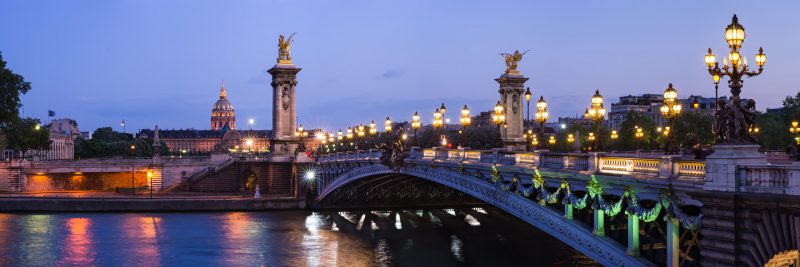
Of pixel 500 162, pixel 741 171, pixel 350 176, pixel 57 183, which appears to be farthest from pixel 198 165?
pixel 741 171

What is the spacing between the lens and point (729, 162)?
53.3ft

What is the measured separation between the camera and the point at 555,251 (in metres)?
41.6

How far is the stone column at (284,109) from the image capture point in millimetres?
85500

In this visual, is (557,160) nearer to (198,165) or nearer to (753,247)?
(753,247)

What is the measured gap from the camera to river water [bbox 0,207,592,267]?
41.7 meters

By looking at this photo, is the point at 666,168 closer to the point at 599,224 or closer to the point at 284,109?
the point at 599,224

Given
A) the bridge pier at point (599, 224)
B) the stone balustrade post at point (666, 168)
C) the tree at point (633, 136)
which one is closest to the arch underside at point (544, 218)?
the bridge pier at point (599, 224)

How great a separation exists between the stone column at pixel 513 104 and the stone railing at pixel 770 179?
1657 inches

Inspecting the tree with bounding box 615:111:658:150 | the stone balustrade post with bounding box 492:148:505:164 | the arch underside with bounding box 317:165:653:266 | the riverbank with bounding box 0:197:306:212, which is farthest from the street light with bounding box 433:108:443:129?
the tree with bounding box 615:111:658:150

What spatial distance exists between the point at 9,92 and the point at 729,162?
242 feet

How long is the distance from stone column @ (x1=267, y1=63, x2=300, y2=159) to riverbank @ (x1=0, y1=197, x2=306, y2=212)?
18.1m

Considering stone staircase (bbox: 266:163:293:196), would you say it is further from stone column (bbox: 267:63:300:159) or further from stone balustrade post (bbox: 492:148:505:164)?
stone balustrade post (bbox: 492:148:505:164)

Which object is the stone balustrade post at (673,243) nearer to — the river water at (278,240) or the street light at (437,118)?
the river water at (278,240)

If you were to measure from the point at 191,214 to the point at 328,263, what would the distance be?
2596 centimetres
